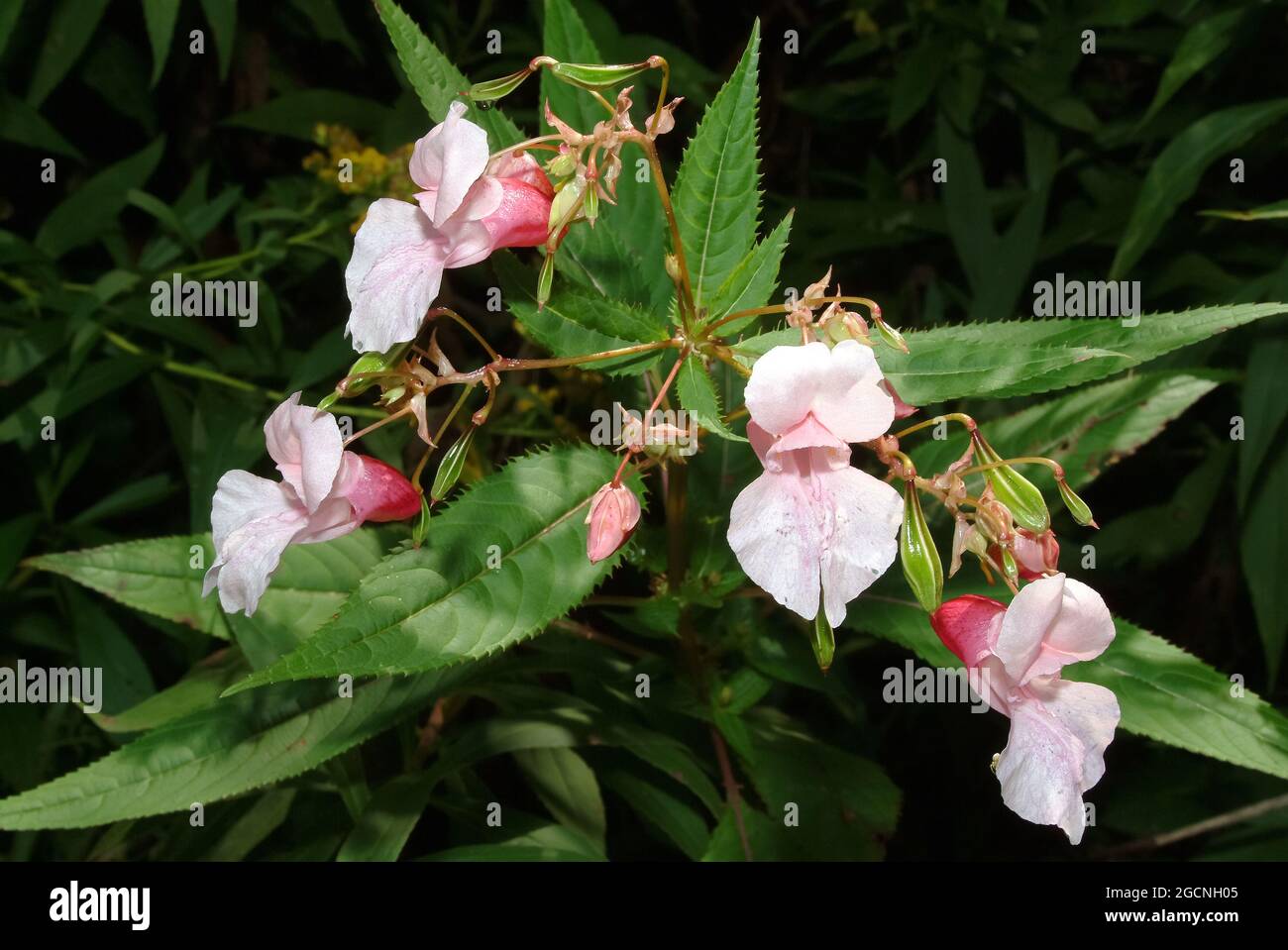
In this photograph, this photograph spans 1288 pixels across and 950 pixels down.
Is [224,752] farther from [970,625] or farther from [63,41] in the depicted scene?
[63,41]

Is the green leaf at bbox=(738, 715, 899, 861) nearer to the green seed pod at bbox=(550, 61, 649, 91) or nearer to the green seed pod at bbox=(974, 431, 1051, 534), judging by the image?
the green seed pod at bbox=(974, 431, 1051, 534)


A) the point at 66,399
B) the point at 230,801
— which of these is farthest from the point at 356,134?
the point at 230,801

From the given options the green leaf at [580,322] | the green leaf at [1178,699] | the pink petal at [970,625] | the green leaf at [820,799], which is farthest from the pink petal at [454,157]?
the green leaf at [820,799]

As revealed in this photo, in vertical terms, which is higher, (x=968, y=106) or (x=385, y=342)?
(x=968, y=106)

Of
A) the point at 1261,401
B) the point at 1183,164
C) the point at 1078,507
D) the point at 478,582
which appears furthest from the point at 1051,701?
the point at 1183,164

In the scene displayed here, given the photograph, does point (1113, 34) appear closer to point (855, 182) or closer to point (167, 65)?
point (855, 182)

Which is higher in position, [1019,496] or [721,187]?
[721,187]

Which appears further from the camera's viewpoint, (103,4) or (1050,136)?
(1050,136)
